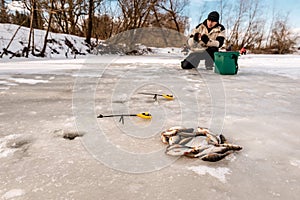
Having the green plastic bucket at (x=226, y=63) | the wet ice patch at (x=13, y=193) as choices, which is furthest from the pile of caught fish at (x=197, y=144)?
the green plastic bucket at (x=226, y=63)

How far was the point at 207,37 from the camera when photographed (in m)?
4.17

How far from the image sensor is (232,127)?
138 centimetres

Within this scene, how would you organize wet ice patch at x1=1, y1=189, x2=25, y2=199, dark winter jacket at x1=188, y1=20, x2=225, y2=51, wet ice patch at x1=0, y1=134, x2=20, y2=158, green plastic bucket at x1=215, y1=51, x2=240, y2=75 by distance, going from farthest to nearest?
dark winter jacket at x1=188, y1=20, x2=225, y2=51, green plastic bucket at x1=215, y1=51, x2=240, y2=75, wet ice patch at x1=0, y1=134, x2=20, y2=158, wet ice patch at x1=1, y1=189, x2=25, y2=199

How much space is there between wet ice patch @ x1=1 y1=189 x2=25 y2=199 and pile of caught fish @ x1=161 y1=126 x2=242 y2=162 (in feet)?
1.99

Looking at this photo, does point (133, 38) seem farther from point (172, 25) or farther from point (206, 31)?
point (206, 31)

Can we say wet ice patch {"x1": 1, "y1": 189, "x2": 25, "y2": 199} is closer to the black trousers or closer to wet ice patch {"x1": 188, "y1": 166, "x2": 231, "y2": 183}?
wet ice patch {"x1": 188, "y1": 166, "x2": 231, "y2": 183}

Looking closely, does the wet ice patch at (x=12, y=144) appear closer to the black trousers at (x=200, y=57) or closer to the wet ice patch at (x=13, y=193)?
the wet ice patch at (x=13, y=193)

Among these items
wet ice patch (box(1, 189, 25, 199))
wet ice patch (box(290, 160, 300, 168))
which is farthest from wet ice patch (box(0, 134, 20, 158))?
wet ice patch (box(290, 160, 300, 168))

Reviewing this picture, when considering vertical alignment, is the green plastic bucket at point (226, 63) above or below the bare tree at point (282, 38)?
below

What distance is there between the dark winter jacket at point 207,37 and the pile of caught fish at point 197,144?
3.27 m

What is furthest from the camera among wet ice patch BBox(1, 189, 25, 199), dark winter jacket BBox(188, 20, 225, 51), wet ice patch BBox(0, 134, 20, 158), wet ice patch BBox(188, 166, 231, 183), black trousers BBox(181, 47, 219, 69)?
black trousers BBox(181, 47, 219, 69)

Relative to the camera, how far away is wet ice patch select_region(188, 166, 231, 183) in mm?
864

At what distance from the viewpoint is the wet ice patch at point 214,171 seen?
864 mm

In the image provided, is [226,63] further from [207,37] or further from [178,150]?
[178,150]
